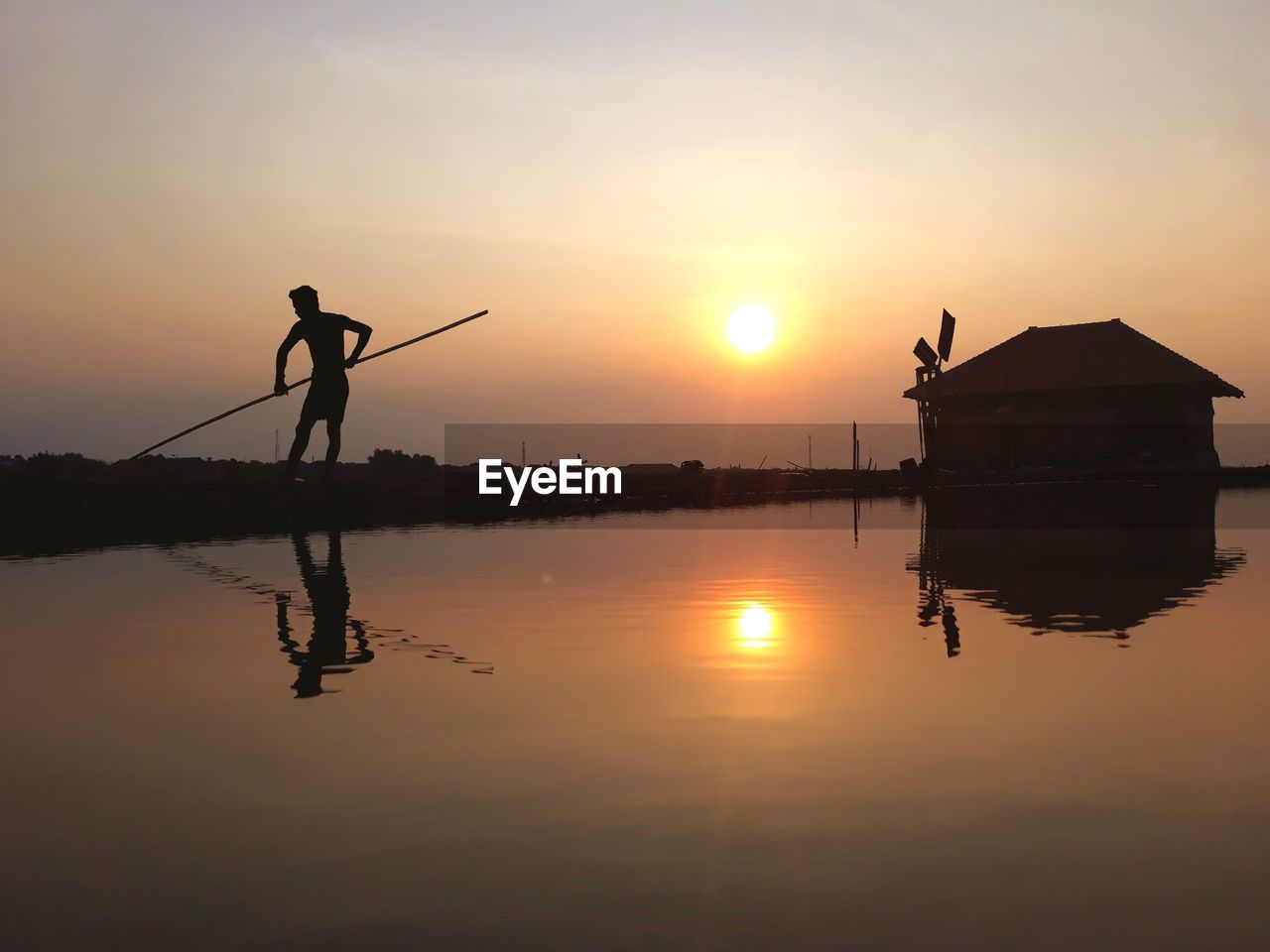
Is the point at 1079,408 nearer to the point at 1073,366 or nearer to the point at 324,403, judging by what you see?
the point at 1073,366

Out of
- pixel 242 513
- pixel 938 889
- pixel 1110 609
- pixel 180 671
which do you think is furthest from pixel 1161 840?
pixel 242 513

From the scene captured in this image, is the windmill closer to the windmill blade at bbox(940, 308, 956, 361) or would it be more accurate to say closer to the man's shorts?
the windmill blade at bbox(940, 308, 956, 361)

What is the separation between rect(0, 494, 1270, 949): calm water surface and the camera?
10.7ft

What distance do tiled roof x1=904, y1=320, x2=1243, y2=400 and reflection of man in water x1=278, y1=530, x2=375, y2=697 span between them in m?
46.6

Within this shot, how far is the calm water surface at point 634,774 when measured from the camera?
3275 millimetres

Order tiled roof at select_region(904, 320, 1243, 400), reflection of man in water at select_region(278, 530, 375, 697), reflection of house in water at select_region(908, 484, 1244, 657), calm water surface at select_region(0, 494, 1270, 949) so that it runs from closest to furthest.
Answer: calm water surface at select_region(0, 494, 1270, 949)
reflection of man in water at select_region(278, 530, 375, 697)
reflection of house in water at select_region(908, 484, 1244, 657)
tiled roof at select_region(904, 320, 1243, 400)

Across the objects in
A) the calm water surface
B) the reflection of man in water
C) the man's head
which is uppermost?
the man's head

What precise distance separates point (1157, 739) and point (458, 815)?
2.98 m

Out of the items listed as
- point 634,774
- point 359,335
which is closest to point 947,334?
point 359,335

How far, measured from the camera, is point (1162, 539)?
1769 centimetres

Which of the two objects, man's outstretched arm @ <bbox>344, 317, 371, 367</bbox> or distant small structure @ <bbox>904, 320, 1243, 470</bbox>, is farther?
distant small structure @ <bbox>904, 320, 1243, 470</bbox>

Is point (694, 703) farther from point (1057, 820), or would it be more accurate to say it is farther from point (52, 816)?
point (52, 816)

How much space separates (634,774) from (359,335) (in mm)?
13131

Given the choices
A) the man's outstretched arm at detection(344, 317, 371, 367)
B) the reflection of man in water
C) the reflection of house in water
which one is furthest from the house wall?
the reflection of man in water
